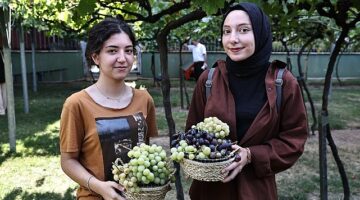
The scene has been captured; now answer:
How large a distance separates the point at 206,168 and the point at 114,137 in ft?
1.50

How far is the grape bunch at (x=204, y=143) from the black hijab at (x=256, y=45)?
0.97ft

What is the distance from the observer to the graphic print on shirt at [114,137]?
1.87m

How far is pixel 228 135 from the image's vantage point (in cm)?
197

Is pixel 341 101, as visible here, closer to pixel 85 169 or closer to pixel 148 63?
pixel 148 63

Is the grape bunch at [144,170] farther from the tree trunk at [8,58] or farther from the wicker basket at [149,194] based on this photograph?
the tree trunk at [8,58]

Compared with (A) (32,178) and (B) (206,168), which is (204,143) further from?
(A) (32,178)

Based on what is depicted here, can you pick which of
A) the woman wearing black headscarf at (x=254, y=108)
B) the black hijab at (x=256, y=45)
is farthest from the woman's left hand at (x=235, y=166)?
the black hijab at (x=256, y=45)

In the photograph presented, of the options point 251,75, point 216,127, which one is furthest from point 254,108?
point 216,127

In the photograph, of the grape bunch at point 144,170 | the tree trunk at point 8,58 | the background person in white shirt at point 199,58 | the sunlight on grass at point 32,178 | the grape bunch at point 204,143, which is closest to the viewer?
the grape bunch at point 144,170

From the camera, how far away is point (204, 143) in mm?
1726

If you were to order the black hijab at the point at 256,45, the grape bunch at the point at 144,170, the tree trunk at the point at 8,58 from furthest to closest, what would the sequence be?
1. the tree trunk at the point at 8,58
2. the black hijab at the point at 256,45
3. the grape bunch at the point at 144,170

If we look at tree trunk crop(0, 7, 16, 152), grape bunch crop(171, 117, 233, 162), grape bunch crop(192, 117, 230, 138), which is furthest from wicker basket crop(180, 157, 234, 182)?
tree trunk crop(0, 7, 16, 152)

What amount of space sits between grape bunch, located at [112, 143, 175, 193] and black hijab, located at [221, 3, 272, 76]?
581mm

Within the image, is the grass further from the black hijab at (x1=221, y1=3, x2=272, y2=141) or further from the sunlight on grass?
the black hijab at (x1=221, y1=3, x2=272, y2=141)
